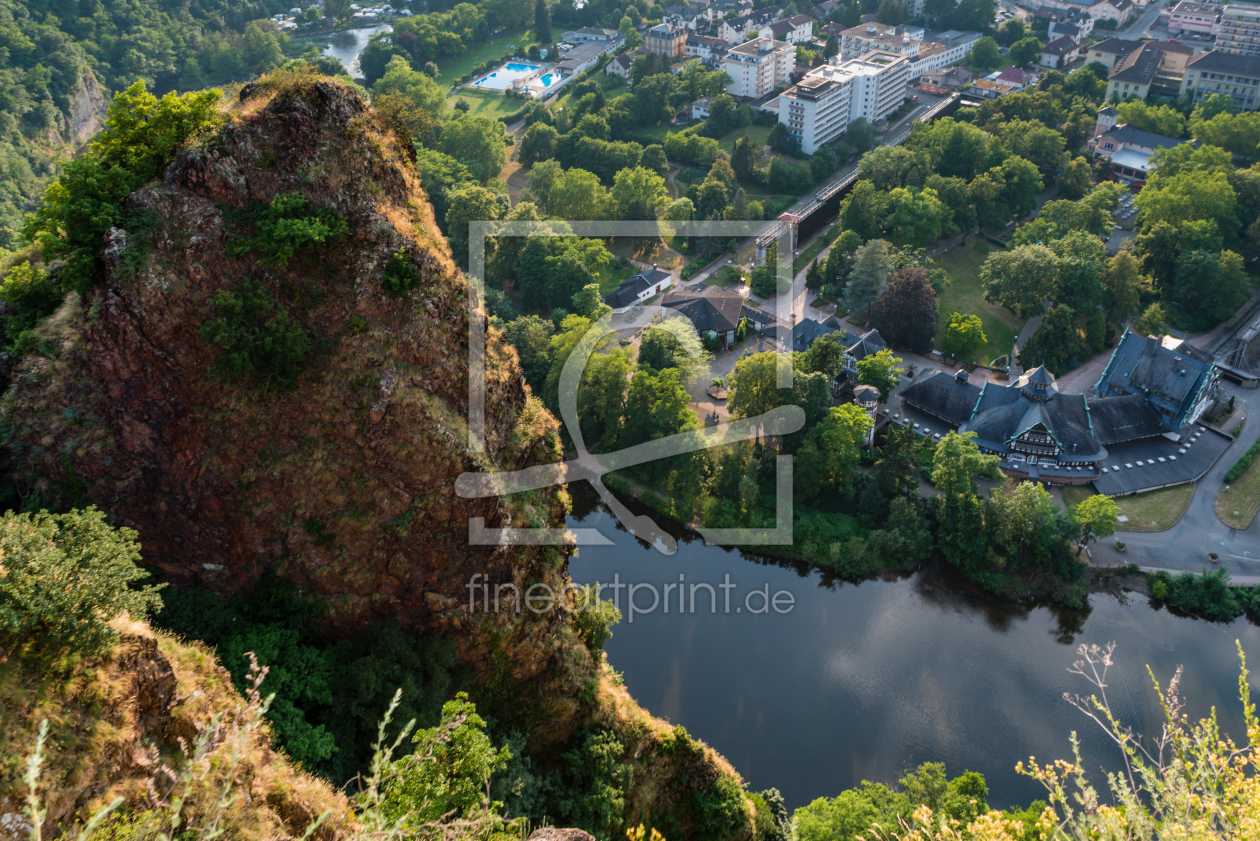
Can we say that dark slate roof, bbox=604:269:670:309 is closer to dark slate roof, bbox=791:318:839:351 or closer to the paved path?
dark slate roof, bbox=791:318:839:351

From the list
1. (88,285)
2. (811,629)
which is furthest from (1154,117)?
(88,285)

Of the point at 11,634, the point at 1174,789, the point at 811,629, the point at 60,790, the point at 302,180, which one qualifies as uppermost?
the point at 302,180

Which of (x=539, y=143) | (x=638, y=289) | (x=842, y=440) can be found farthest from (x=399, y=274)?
(x=539, y=143)

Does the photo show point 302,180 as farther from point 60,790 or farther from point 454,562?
point 60,790

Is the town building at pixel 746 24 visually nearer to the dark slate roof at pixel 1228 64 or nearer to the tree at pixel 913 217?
the dark slate roof at pixel 1228 64

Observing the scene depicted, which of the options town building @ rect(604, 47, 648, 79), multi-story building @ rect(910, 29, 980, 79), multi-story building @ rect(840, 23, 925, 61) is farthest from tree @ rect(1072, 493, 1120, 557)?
town building @ rect(604, 47, 648, 79)

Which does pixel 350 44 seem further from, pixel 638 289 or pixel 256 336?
pixel 256 336
